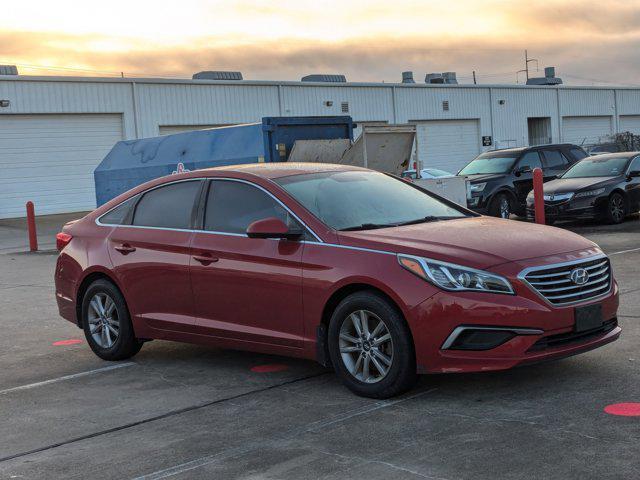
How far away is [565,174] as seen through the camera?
19.9 m

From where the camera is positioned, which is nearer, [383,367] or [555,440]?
[555,440]

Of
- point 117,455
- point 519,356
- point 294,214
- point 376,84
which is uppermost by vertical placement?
point 376,84

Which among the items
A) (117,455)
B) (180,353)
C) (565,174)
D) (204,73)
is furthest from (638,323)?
(204,73)

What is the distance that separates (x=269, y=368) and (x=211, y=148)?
12175 mm

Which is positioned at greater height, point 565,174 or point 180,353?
point 565,174

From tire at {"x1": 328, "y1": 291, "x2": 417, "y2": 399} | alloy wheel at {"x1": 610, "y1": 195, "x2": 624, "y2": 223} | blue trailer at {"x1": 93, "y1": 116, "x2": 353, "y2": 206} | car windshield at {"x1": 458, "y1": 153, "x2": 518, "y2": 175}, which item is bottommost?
tire at {"x1": 328, "y1": 291, "x2": 417, "y2": 399}

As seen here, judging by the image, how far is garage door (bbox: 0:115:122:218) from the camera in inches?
1231

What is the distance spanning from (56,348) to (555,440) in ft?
16.9

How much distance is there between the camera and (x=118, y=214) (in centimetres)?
786

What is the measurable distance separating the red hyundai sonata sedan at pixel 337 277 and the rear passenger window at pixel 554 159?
15281 millimetres

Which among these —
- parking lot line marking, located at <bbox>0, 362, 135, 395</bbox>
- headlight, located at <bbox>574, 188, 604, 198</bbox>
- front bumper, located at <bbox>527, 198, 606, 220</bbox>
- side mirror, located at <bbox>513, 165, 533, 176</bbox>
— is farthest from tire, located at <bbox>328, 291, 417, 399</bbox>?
side mirror, located at <bbox>513, 165, 533, 176</bbox>

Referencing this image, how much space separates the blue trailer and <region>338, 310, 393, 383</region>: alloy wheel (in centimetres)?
1136

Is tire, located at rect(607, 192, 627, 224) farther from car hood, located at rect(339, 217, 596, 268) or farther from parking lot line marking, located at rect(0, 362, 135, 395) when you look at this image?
parking lot line marking, located at rect(0, 362, 135, 395)

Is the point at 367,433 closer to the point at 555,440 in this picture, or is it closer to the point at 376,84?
the point at 555,440
